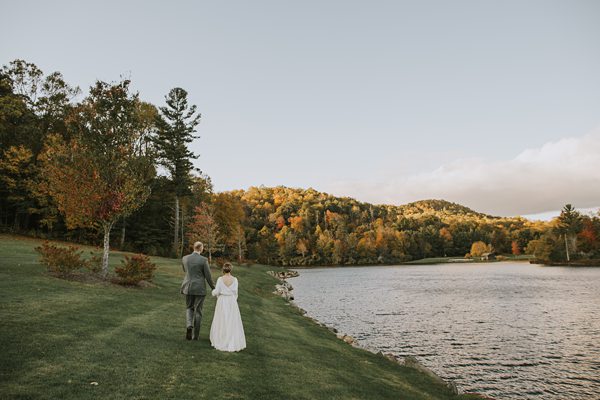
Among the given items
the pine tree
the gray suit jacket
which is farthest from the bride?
the pine tree

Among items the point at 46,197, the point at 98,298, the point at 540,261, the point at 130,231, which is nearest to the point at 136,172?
the point at 98,298

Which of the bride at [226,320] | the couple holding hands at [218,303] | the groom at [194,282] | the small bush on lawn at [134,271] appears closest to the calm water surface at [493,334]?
the bride at [226,320]

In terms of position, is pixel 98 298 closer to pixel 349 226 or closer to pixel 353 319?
pixel 353 319

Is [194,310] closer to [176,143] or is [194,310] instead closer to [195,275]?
[195,275]

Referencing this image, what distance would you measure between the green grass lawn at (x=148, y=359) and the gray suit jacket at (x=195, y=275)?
1.68 metres

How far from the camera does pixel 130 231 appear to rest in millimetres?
56969

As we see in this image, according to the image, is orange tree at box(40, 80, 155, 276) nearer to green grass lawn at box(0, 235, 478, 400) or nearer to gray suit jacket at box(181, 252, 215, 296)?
green grass lawn at box(0, 235, 478, 400)

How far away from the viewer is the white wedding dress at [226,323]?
11.7 m

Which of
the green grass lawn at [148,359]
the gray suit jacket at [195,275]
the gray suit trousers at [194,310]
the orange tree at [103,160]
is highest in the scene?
the orange tree at [103,160]

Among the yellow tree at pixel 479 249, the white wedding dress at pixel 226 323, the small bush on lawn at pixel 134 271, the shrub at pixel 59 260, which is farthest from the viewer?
the yellow tree at pixel 479 249

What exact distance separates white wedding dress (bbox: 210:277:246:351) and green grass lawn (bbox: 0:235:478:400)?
361 mm

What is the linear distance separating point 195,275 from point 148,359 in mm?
2941

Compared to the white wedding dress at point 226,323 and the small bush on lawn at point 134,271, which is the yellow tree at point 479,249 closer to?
the small bush on lawn at point 134,271

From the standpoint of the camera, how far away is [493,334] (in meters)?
23.9
